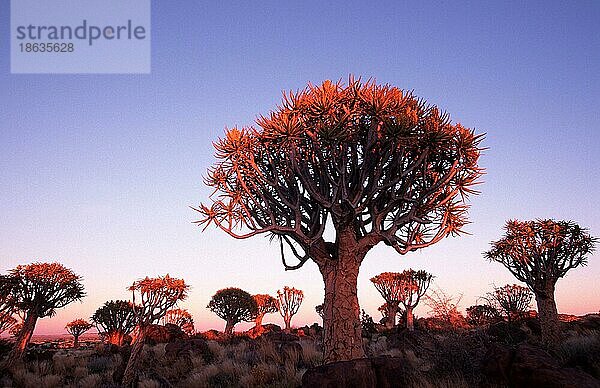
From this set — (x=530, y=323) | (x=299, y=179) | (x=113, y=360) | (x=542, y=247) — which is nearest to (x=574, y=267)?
(x=542, y=247)

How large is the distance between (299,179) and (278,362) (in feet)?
18.6

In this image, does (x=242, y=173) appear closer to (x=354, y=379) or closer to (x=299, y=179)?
(x=299, y=179)

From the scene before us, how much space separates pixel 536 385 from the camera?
5.21 meters

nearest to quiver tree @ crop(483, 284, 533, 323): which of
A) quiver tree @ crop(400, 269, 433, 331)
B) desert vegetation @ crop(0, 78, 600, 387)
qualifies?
quiver tree @ crop(400, 269, 433, 331)

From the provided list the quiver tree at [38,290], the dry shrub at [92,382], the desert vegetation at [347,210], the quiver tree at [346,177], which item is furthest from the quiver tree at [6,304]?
the quiver tree at [346,177]

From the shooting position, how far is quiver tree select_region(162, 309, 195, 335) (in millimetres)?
29583

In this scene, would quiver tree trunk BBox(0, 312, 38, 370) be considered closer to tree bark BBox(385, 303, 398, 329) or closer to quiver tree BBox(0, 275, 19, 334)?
quiver tree BBox(0, 275, 19, 334)

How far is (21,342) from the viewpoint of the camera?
15.5 meters

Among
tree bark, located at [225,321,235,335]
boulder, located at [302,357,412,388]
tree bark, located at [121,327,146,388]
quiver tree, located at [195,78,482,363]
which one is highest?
quiver tree, located at [195,78,482,363]

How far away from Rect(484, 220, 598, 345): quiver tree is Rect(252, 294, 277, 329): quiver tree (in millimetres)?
24084

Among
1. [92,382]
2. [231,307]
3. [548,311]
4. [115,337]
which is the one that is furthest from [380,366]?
[231,307]

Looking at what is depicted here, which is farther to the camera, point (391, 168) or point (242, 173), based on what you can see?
point (242, 173)

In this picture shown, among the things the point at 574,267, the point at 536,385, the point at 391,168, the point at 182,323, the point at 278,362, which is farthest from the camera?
the point at 182,323

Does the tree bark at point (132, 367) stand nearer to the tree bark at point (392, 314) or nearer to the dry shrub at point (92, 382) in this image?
the dry shrub at point (92, 382)
